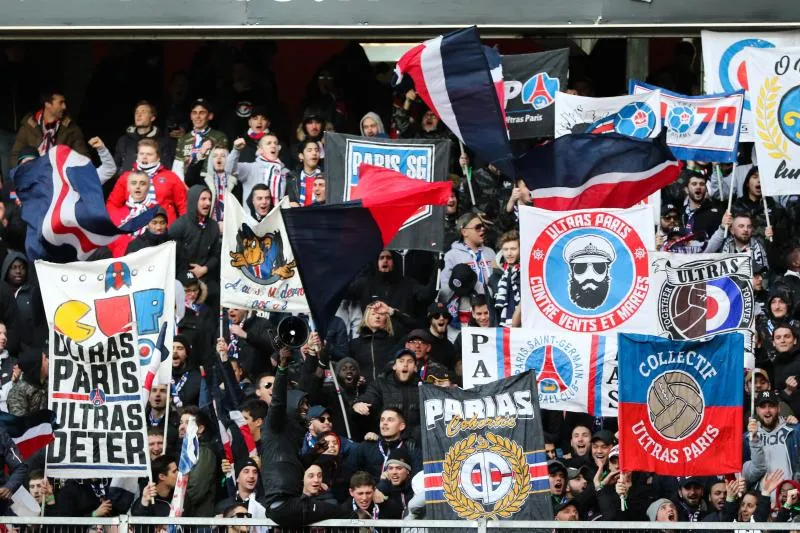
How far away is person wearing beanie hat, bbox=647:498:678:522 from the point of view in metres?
18.9

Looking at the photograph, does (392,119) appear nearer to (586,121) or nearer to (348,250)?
(586,121)

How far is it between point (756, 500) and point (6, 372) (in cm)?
692

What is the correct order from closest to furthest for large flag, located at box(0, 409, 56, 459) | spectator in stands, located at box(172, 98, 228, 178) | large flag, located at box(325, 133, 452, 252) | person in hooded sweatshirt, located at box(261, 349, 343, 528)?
1. person in hooded sweatshirt, located at box(261, 349, 343, 528)
2. large flag, located at box(0, 409, 56, 459)
3. large flag, located at box(325, 133, 452, 252)
4. spectator in stands, located at box(172, 98, 228, 178)

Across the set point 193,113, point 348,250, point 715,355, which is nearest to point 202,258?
point 193,113

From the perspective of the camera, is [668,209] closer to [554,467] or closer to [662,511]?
[554,467]

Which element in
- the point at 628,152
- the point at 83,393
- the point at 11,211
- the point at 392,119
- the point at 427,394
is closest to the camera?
the point at 427,394

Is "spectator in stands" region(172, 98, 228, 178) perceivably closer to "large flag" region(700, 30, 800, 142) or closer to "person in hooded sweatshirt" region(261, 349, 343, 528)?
"large flag" region(700, 30, 800, 142)

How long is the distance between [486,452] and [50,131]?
8.02 metres

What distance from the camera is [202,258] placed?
2189cm

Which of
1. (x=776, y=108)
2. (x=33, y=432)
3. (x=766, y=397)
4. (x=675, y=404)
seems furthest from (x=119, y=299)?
(x=776, y=108)

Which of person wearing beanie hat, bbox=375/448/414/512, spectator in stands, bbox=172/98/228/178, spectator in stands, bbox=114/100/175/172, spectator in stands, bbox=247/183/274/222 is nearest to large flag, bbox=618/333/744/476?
person wearing beanie hat, bbox=375/448/414/512

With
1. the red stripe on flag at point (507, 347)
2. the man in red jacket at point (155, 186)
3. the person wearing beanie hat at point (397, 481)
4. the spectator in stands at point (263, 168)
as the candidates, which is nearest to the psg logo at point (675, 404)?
the red stripe on flag at point (507, 347)

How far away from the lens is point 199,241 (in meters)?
21.9

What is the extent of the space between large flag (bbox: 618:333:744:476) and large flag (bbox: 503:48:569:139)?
5.17 meters
